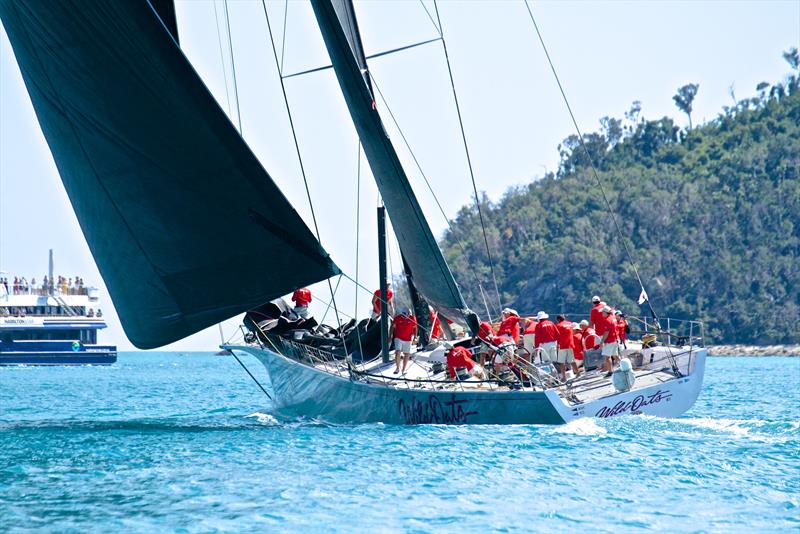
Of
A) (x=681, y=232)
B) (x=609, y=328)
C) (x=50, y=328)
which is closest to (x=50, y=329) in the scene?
(x=50, y=328)

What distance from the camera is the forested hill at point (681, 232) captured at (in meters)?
101

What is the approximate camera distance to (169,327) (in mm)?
18781

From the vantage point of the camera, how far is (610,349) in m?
20.2

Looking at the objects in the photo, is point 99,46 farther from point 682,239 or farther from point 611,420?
point 682,239

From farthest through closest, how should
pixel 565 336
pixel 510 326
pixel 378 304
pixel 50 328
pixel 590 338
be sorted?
pixel 50 328, pixel 378 304, pixel 510 326, pixel 590 338, pixel 565 336

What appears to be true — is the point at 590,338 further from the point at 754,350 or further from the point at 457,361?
the point at 754,350

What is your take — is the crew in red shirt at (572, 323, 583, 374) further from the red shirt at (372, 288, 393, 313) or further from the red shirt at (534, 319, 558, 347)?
the red shirt at (372, 288, 393, 313)

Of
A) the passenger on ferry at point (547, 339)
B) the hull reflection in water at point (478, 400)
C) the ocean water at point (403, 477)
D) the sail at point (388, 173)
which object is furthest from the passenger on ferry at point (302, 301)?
the passenger on ferry at point (547, 339)

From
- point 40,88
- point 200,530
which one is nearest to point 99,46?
point 40,88

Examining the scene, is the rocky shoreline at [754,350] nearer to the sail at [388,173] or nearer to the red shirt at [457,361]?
the sail at [388,173]

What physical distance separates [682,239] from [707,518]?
95.2 meters

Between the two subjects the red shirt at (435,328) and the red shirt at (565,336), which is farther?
the red shirt at (435,328)

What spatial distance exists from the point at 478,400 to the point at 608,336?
11.8 ft

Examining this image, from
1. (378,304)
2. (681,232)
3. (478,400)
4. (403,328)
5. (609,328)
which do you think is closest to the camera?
(478,400)
